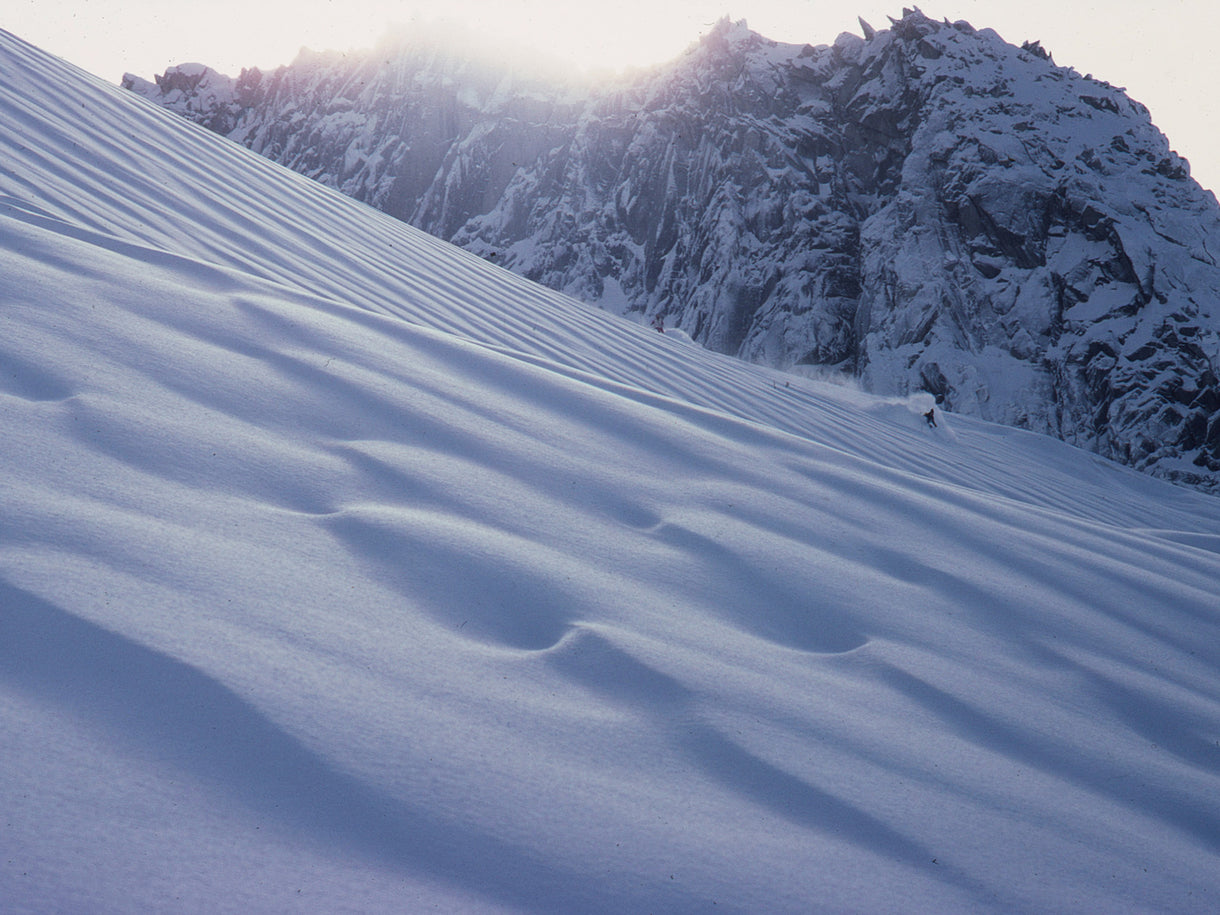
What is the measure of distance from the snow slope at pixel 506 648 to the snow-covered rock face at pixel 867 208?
35531 millimetres

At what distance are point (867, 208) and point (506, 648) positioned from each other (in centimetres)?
4796

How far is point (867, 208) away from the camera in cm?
4475

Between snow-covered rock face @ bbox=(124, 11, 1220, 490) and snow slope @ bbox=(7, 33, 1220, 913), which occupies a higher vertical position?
snow-covered rock face @ bbox=(124, 11, 1220, 490)

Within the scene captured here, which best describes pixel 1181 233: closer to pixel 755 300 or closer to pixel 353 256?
pixel 755 300

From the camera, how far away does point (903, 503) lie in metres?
2.54

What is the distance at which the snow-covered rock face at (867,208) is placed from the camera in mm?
34375

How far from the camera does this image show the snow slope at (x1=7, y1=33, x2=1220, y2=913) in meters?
0.88

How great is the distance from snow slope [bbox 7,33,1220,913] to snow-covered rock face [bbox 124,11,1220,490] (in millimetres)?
35531

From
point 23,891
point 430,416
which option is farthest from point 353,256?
point 23,891

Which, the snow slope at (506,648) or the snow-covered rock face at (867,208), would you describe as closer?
the snow slope at (506,648)

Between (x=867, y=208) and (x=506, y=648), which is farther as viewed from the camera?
(x=867, y=208)

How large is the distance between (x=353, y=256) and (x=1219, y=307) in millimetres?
39065

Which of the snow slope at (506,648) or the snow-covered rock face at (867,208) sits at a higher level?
the snow-covered rock face at (867,208)

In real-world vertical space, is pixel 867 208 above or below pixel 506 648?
above
